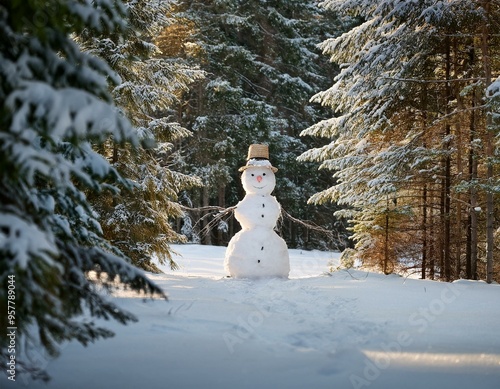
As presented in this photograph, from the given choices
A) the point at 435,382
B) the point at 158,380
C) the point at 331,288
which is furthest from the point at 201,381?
the point at 331,288

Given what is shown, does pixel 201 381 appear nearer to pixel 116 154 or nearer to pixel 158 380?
pixel 158 380

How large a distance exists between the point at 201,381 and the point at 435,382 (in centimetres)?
149

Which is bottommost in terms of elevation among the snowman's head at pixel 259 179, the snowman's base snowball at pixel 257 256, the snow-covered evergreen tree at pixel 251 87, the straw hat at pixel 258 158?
the snowman's base snowball at pixel 257 256

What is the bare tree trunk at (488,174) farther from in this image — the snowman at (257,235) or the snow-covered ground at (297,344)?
the snowman at (257,235)

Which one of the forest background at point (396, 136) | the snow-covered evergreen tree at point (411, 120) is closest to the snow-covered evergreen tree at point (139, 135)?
the forest background at point (396, 136)

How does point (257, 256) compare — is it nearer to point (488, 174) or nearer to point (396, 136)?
point (396, 136)

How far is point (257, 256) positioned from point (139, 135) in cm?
302

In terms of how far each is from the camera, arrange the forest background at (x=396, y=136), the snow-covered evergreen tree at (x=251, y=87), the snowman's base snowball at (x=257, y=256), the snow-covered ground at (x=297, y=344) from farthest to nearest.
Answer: the snow-covered evergreen tree at (x=251, y=87), the snowman's base snowball at (x=257, y=256), the forest background at (x=396, y=136), the snow-covered ground at (x=297, y=344)

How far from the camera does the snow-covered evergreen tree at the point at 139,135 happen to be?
27.1 ft

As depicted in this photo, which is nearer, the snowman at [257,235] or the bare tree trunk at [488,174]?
the bare tree trunk at [488,174]

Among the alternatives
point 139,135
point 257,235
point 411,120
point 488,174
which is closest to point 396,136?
point 411,120

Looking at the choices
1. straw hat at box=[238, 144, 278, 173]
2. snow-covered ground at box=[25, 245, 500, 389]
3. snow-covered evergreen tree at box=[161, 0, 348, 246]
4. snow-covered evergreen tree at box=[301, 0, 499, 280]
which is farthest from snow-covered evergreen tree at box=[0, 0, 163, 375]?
snow-covered evergreen tree at box=[161, 0, 348, 246]

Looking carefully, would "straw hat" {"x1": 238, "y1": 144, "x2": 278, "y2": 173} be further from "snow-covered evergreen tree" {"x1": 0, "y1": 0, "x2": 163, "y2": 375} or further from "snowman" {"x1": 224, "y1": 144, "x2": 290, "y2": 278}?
"snow-covered evergreen tree" {"x1": 0, "y1": 0, "x2": 163, "y2": 375}

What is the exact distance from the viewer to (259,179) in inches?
343
